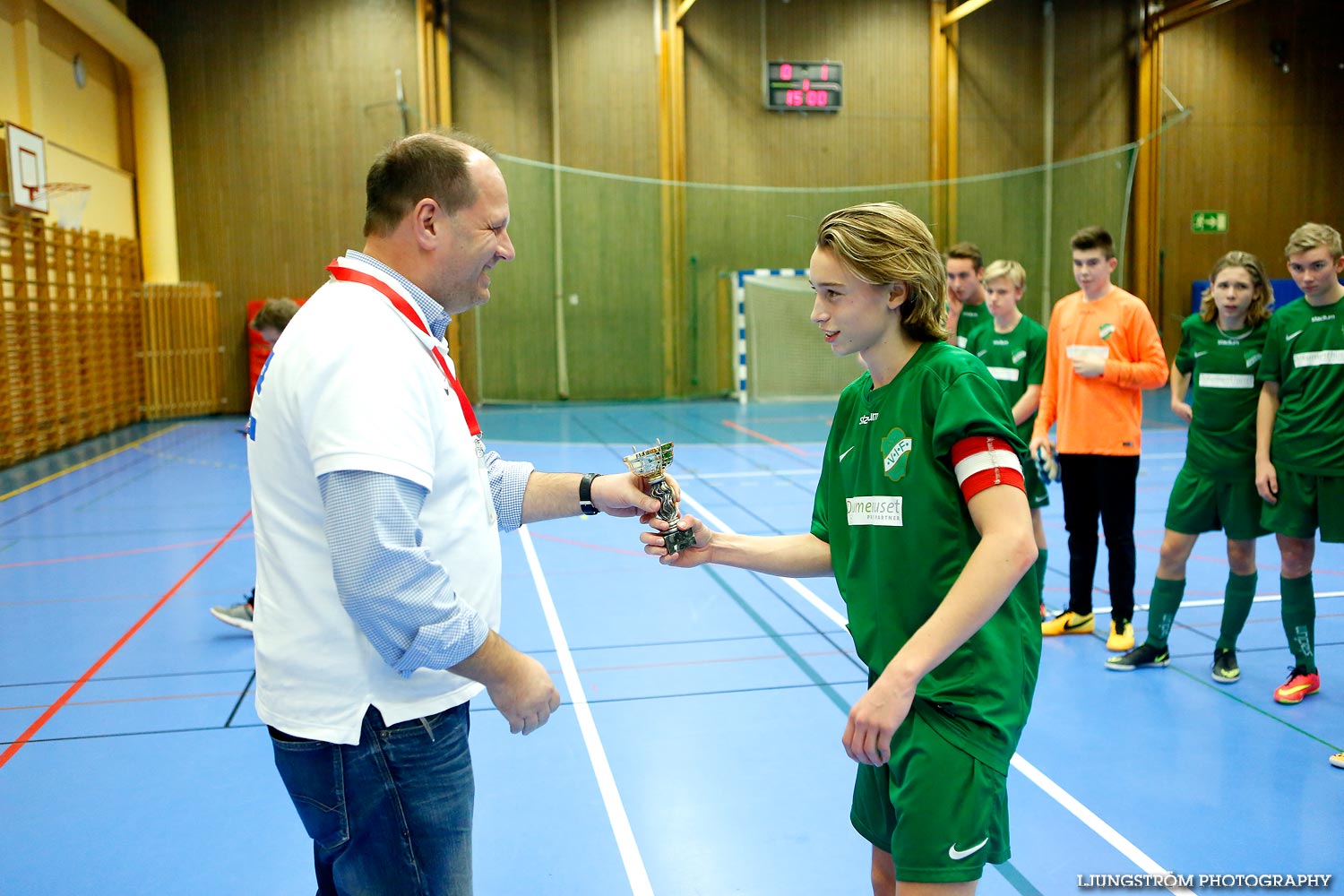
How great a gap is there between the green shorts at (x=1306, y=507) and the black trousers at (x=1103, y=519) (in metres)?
0.66

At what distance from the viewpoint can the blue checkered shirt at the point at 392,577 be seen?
5.12ft

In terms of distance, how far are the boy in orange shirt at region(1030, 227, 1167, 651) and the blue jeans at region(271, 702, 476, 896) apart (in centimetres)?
418

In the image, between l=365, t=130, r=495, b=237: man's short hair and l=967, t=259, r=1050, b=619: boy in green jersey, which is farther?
l=967, t=259, r=1050, b=619: boy in green jersey

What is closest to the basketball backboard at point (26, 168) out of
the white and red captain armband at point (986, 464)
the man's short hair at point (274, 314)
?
the man's short hair at point (274, 314)

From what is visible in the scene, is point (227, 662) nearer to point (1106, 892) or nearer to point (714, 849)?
point (714, 849)

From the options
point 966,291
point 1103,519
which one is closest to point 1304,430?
point 1103,519

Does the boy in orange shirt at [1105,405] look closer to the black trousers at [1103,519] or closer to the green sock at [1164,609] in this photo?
the black trousers at [1103,519]

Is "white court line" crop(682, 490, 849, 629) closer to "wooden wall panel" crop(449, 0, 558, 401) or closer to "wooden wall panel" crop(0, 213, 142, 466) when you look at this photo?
"wooden wall panel" crop(0, 213, 142, 466)

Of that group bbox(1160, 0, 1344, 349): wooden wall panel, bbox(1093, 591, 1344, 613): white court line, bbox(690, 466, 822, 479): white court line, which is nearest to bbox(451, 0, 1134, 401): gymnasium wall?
bbox(1160, 0, 1344, 349): wooden wall panel

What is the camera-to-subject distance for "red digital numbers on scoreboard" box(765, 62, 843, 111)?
59.6ft

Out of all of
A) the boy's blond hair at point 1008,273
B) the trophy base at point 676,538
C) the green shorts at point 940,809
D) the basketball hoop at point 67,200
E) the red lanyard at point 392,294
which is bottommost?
the green shorts at point 940,809

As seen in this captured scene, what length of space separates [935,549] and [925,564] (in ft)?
0.11

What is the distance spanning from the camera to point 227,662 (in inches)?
203

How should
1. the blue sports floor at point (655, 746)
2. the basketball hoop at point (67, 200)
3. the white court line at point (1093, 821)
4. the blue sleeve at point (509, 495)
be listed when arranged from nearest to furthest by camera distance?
the blue sleeve at point (509, 495) < the white court line at point (1093, 821) < the blue sports floor at point (655, 746) < the basketball hoop at point (67, 200)
